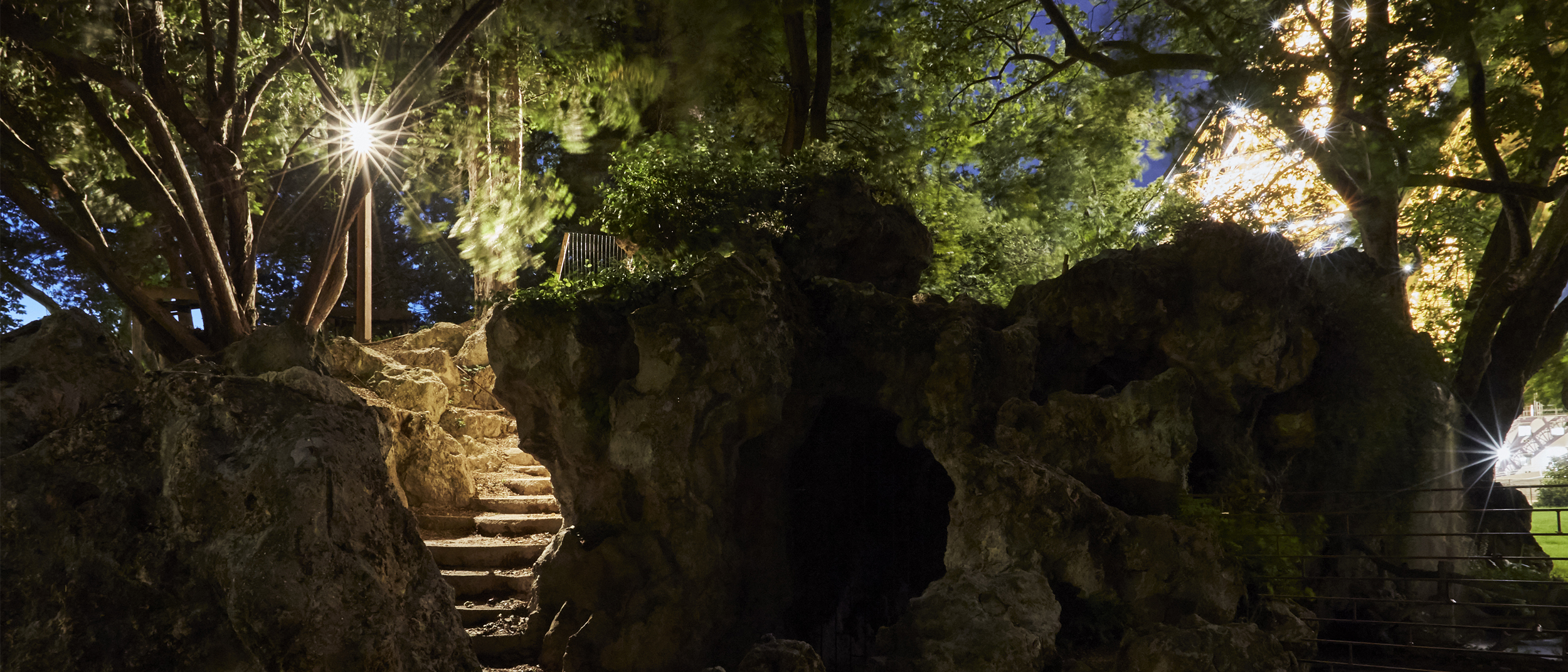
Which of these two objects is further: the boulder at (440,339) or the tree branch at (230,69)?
the boulder at (440,339)

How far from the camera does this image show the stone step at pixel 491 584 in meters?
8.20

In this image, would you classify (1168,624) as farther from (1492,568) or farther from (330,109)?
(330,109)

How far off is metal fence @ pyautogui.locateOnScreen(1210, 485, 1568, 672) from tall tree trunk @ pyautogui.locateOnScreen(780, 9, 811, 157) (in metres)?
6.66

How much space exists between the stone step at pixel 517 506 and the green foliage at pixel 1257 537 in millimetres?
6801

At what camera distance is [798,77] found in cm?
1083

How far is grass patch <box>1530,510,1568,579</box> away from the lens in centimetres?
1029

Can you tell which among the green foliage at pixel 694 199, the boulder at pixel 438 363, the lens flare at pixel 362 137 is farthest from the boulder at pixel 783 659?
the boulder at pixel 438 363

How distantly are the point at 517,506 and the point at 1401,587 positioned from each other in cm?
919

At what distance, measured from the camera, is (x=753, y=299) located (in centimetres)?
666

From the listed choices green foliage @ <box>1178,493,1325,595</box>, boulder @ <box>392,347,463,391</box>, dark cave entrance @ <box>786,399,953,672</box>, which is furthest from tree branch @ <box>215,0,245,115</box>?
green foliage @ <box>1178,493,1325,595</box>

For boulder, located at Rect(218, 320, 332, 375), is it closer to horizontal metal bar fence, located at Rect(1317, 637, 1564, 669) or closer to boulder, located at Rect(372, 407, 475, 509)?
boulder, located at Rect(372, 407, 475, 509)

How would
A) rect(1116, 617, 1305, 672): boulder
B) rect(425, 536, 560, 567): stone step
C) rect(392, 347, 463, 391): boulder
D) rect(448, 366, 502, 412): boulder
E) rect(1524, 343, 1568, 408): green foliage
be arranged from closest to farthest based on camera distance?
rect(1116, 617, 1305, 672): boulder, rect(425, 536, 560, 567): stone step, rect(1524, 343, 1568, 408): green foliage, rect(392, 347, 463, 391): boulder, rect(448, 366, 502, 412): boulder

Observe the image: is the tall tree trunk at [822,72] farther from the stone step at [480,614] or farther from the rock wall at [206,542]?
the rock wall at [206,542]

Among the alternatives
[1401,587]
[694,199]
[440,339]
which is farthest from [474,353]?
[1401,587]
